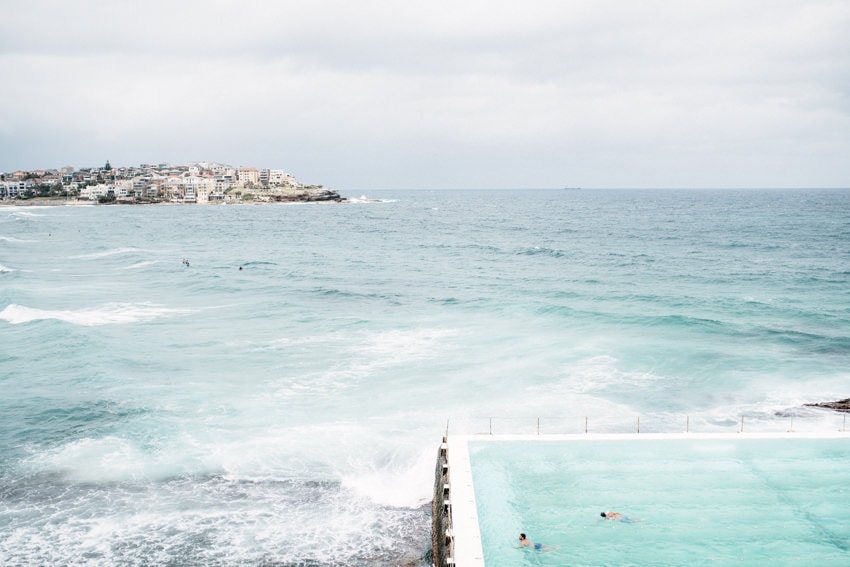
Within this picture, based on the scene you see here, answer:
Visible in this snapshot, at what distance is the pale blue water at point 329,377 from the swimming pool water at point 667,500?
92.5 inches

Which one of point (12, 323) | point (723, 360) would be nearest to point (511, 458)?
point (723, 360)

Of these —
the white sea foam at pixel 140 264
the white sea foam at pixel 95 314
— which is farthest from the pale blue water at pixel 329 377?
the white sea foam at pixel 140 264

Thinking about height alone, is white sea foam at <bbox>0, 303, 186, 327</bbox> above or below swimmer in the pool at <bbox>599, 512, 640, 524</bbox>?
above

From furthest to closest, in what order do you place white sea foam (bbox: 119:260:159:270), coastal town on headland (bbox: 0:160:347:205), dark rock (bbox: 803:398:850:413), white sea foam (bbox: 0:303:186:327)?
1. coastal town on headland (bbox: 0:160:347:205)
2. white sea foam (bbox: 119:260:159:270)
3. white sea foam (bbox: 0:303:186:327)
4. dark rock (bbox: 803:398:850:413)

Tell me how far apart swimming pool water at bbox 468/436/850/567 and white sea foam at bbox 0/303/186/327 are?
82.3 feet

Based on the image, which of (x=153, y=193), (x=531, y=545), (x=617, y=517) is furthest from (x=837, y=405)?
(x=153, y=193)

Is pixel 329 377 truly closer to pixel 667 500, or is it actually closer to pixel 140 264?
pixel 667 500

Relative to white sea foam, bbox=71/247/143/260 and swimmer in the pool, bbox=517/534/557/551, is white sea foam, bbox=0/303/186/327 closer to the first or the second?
white sea foam, bbox=71/247/143/260

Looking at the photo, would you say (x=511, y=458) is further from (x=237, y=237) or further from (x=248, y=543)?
(x=237, y=237)

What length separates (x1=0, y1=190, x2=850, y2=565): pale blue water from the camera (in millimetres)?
14516

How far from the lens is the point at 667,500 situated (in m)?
13.4

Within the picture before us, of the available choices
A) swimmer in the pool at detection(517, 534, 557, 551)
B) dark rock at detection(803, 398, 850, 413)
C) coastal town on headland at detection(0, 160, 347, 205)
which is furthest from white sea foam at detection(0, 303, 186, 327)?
coastal town on headland at detection(0, 160, 347, 205)

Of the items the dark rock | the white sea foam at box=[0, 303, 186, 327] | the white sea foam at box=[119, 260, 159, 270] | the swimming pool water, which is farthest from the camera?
the white sea foam at box=[119, 260, 159, 270]

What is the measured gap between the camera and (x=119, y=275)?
49.4 metres
